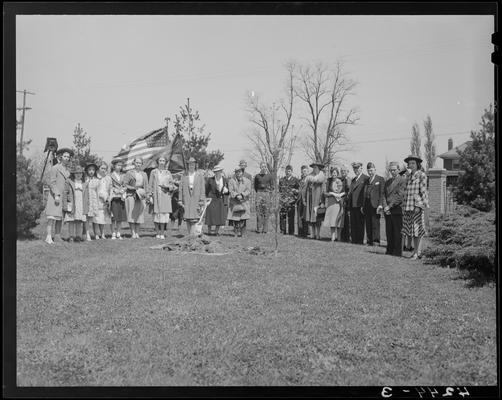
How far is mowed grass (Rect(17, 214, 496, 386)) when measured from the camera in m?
3.84

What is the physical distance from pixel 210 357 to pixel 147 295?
129 centimetres

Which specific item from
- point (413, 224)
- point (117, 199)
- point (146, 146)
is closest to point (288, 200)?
point (413, 224)

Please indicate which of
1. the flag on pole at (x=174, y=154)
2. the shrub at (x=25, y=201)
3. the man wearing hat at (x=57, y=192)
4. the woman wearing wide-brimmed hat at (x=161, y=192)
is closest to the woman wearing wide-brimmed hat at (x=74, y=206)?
the man wearing hat at (x=57, y=192)

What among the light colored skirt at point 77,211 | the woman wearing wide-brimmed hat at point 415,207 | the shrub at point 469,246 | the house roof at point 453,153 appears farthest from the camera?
the woman wearing wide-brimmed hat at point 415,207

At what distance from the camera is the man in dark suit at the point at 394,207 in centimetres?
781

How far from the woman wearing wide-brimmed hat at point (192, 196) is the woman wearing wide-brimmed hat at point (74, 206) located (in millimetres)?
2155

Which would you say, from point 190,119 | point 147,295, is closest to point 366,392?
point 147,295

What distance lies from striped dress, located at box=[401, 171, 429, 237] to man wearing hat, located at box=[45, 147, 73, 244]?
4.34m

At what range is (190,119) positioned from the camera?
4.93m

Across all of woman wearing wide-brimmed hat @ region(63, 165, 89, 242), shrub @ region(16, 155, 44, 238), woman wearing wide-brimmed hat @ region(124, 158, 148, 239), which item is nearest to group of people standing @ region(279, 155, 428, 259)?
woman wearing wide-brimmed hat @ region(124, 158, 148, 239)

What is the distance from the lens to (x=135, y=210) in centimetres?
894

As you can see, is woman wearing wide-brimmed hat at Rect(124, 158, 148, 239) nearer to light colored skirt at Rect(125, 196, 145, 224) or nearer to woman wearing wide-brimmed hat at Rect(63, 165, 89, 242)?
light colored skirt at Rect(125, 196, 145, 224)

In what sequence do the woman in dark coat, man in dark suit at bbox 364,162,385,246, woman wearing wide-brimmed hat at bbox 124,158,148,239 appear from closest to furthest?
woman wearing wide-brimmed hat at bbox 124,158,148,239
man in dark suit at bbox 364,162,385,246
the woman in dark coat

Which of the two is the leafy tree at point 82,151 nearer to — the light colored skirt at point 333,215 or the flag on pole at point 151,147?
the flag on pole at point 151,147
